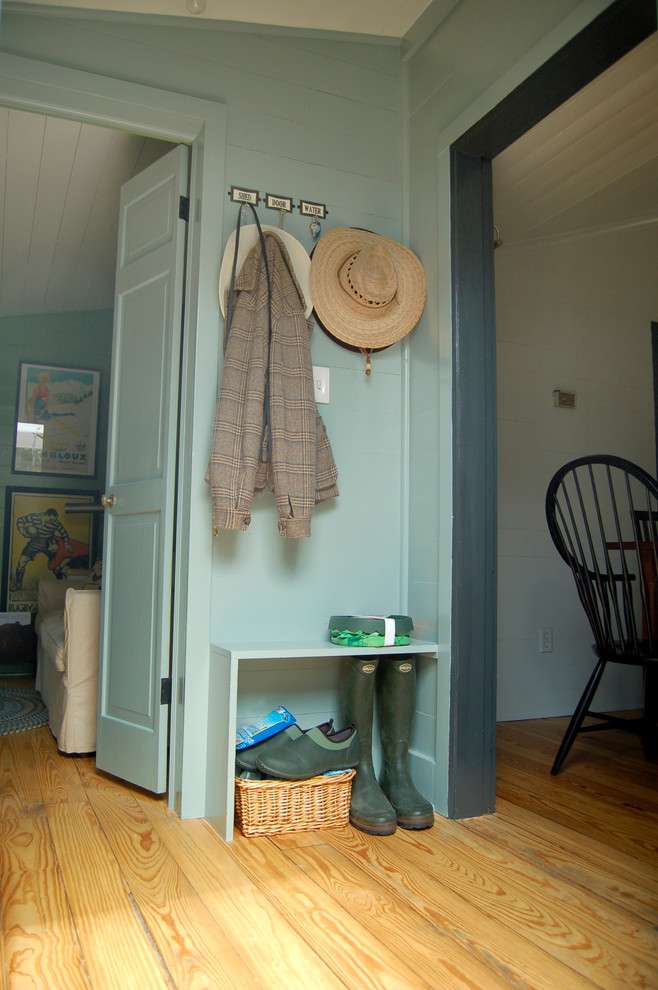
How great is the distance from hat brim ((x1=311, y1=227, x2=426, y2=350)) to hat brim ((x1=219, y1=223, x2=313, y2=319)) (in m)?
0.02

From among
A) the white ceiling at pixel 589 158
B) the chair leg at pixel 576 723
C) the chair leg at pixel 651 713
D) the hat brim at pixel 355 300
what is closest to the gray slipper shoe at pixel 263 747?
the chair leg at pixel 576 723

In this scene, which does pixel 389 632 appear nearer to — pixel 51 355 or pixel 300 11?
pixel 300 11

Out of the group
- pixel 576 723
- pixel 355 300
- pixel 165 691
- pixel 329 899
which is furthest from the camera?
pixel 576 723

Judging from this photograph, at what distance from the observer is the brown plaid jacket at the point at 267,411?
192 cm

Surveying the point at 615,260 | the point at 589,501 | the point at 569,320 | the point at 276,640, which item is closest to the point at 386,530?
the point at 276,640

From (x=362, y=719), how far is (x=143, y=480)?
1.01 metres

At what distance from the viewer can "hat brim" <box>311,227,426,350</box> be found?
2193mm

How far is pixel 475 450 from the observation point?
206 centimetres

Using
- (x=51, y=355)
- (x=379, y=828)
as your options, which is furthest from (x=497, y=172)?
(x=51, y=355)

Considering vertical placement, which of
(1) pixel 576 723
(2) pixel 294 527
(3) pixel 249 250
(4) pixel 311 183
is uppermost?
(4) pixel 311 183

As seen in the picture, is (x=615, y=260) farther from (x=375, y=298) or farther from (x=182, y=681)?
(x=182, y=681)

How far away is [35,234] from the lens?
3.69 m

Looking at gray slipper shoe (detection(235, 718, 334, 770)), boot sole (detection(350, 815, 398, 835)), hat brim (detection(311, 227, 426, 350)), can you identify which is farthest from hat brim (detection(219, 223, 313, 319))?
boot sole (detection(350, 815, 398, 835))

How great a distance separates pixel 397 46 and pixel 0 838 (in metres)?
2.72
